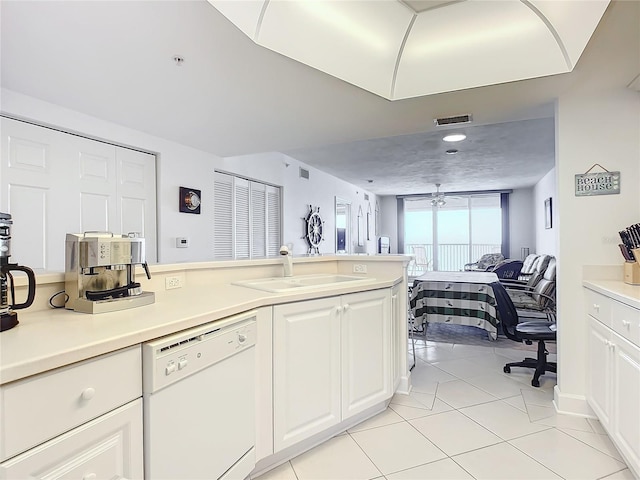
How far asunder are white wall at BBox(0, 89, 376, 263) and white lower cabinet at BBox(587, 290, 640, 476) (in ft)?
9.24

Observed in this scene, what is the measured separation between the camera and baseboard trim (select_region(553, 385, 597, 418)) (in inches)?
93.2

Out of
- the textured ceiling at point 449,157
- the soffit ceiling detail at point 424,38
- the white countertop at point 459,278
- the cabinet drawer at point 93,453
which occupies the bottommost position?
the cabinet drawer at point 93,453

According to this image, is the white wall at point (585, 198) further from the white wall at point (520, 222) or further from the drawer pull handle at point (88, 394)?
the white wall at point (520, 222)

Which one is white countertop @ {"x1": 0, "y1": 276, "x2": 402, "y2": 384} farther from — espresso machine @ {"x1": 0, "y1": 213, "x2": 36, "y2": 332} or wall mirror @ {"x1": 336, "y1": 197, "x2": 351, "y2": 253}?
wall mirror @ {"x1": 336, "y1": 197, "x2": 351, "y2": 253}

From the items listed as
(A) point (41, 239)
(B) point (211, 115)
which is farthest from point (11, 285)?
(B) point (211, 115)

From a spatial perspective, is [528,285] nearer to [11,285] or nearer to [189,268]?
[189,268]

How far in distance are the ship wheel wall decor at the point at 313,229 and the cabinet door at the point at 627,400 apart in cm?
475

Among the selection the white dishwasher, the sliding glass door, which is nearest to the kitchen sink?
the white dishwasher

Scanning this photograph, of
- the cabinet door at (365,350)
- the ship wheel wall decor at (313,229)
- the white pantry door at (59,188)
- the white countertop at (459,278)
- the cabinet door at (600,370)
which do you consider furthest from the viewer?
the ship wheel wall decor at (313,229)

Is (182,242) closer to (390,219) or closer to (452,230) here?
(390,219)

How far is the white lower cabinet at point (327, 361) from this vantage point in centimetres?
176

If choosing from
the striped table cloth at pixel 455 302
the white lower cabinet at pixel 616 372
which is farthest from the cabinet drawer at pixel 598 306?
the striped table cloth at pixel 455 302

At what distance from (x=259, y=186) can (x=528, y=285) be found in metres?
4.22

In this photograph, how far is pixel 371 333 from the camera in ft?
7.30
